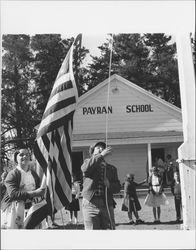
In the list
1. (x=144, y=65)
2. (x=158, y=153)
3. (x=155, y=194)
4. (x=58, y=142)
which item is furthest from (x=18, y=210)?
(x=144, y=65)

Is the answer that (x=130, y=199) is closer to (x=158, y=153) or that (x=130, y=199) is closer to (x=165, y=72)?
(x=158, y=153)

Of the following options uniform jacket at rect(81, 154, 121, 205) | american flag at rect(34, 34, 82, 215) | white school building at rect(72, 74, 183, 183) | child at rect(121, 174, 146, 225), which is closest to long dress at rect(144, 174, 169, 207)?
child at rect(121, 174, 146, 225)

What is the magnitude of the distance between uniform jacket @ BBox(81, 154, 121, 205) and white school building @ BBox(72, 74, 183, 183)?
402 inches

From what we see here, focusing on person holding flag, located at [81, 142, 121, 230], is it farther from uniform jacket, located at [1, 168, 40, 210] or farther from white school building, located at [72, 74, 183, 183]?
white school building, located at [72, 74, 183, 183]

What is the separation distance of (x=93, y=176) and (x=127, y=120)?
1092 centimetres

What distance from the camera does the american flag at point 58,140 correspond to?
292 cm

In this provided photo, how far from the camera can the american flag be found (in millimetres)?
2924

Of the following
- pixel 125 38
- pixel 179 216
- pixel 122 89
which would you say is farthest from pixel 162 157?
pixel 125 38

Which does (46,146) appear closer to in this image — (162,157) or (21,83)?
(162,157)

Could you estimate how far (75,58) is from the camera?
127 inches

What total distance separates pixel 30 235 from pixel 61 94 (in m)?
1.10

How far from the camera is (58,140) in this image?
3.01m

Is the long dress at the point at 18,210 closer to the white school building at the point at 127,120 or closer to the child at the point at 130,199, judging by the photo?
the child at the point at 130,199

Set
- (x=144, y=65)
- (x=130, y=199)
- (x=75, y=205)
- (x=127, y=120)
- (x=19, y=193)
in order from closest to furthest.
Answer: (x=19, y=193) → (x=75, y=205) → (x=130, y=199) → (x=127, y=120) → (x=144, y=65)
